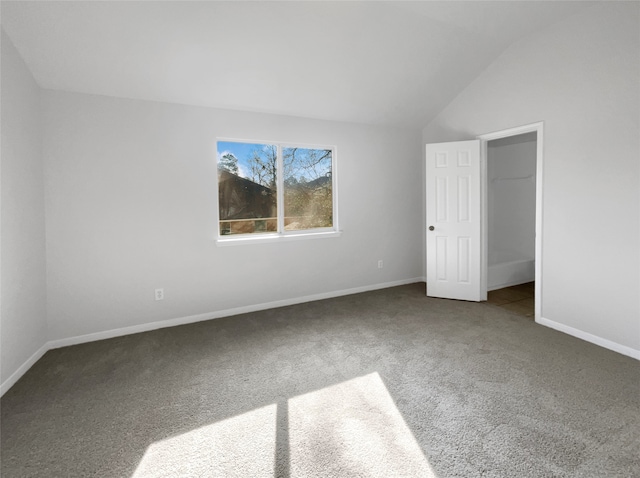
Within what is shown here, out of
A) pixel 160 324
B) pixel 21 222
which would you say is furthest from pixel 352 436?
pixel 21 222

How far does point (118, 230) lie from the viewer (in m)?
3.15

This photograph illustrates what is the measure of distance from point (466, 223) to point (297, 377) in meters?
2.88

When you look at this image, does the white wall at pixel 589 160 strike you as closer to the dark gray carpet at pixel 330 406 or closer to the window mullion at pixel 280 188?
the dark gray carpet at pixel 330 406

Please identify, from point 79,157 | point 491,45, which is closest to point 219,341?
point 79,157

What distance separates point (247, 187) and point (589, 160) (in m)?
3.45

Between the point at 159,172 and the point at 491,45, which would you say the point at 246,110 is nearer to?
the point at 159,172

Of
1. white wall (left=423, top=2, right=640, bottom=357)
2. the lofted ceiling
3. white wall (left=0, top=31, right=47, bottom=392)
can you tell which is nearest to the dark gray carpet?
white wall (left=0, top=31, right=47, bottom=392)

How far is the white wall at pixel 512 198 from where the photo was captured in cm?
528

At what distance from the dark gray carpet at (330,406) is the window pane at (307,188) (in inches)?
62.1

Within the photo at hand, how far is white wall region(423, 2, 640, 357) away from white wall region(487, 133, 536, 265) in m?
2.04

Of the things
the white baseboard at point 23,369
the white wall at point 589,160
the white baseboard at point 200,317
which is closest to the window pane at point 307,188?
the white baseboard at point 200,317

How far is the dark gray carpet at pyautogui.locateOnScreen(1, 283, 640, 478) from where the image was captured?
157cm

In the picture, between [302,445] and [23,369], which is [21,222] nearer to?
[23,369]

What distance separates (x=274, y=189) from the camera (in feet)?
13.1
